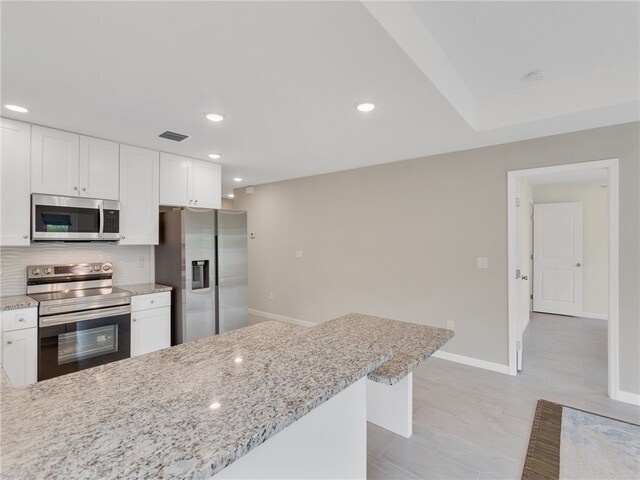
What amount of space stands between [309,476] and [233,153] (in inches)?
128

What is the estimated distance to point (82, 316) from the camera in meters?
2.72

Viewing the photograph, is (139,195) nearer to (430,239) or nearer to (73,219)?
(73,219)

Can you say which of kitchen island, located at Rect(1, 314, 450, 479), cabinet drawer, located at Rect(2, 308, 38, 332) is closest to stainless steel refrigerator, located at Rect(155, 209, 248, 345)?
cabinet drawer, located at Rect(2, 308, 38, 332)

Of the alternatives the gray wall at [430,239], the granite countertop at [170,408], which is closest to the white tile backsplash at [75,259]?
the gray wall at [430,239]

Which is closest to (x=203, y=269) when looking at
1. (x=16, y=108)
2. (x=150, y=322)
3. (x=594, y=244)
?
(x=150, y=322)

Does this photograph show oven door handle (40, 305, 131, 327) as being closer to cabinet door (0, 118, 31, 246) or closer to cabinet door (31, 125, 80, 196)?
cabinet door (0, 118, 31, 246)

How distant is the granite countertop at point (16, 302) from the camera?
7.80 ft

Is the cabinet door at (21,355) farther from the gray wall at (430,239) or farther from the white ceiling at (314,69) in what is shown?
the gray wall at (430,239)

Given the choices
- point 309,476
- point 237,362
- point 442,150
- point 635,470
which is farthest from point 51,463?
point 442,150

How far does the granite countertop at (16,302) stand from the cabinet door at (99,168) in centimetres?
100

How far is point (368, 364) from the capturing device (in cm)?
100

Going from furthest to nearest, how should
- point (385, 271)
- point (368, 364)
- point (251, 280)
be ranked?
point (251, 280), point (385, 271), point (368, 364)

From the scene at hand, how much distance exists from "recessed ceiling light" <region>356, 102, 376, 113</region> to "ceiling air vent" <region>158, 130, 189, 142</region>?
1.69 m

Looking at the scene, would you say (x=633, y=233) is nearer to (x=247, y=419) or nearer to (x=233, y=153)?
(x=247, y=419)
